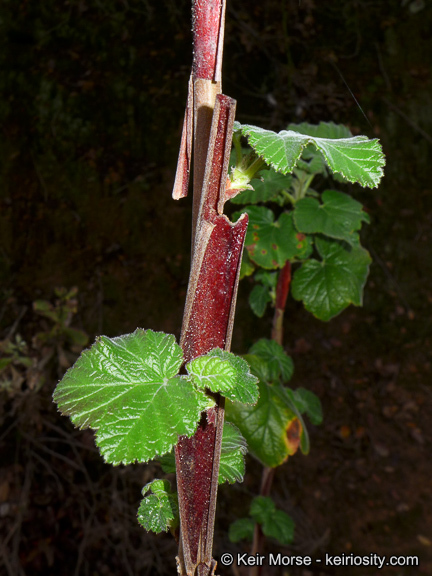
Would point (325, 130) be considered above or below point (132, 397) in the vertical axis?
above

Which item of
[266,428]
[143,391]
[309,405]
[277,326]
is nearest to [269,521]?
[309,405]

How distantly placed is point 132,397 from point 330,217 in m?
0.86

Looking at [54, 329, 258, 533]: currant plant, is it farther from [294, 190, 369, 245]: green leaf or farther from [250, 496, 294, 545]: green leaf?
[250, 496, 294, 545]: green leaf

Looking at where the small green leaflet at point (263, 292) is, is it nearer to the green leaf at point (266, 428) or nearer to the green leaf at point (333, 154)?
the green leaf at point (266, 428)

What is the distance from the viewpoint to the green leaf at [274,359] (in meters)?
1.22

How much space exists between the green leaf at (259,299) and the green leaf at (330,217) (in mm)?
331

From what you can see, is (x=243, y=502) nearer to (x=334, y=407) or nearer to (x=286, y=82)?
(x=334, y=407)

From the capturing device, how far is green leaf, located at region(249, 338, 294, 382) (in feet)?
4.00

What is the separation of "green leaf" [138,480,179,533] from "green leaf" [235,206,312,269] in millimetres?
729

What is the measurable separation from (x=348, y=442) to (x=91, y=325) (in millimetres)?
1187

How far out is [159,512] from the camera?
1.46 ft

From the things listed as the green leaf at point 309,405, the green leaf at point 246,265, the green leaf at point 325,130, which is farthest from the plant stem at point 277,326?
the green leaf at point 325,130

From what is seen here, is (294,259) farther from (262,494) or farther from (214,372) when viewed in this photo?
(214,372)

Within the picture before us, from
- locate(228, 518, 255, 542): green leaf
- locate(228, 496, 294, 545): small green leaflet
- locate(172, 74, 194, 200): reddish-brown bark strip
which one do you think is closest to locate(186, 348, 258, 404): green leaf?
locate(172, 74, 194, 200): reddish-brown bark strip
